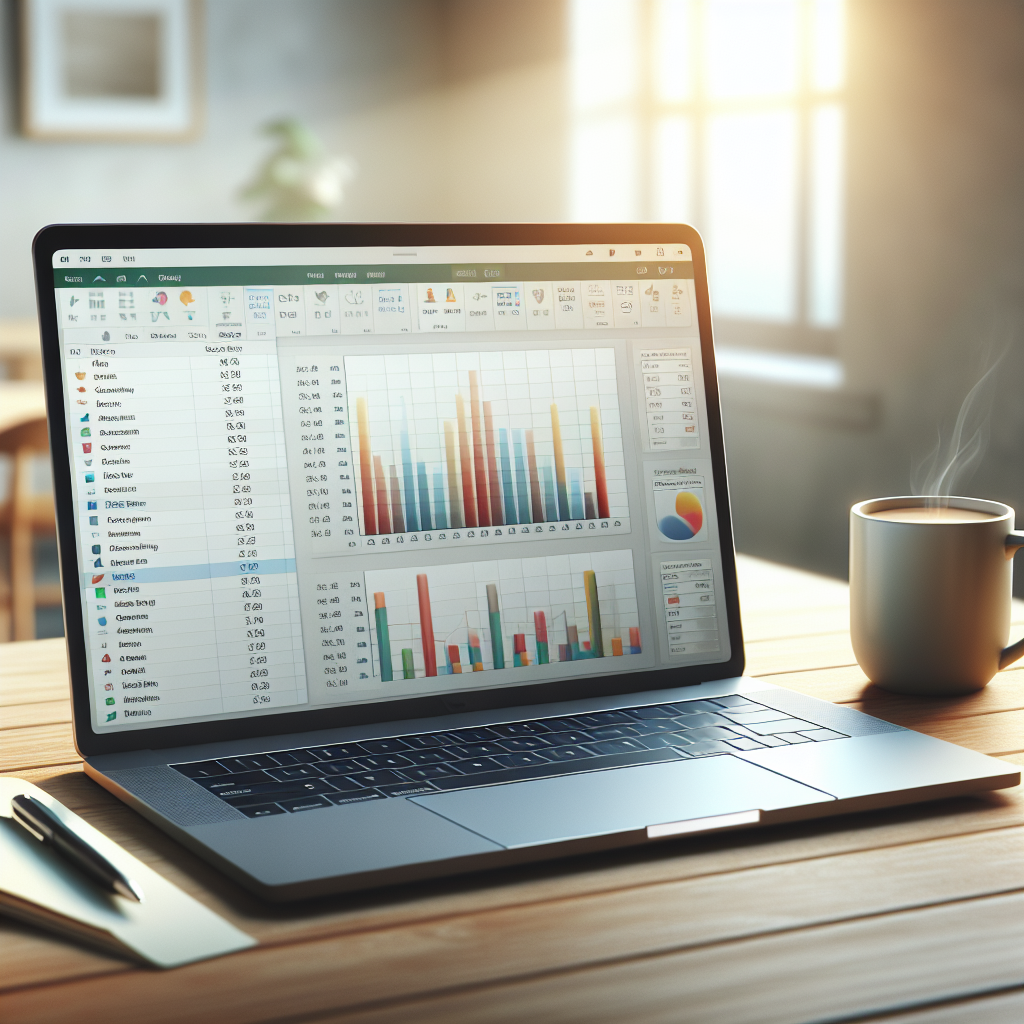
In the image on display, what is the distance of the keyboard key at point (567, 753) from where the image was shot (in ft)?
1.94

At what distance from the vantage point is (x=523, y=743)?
62 centimetres

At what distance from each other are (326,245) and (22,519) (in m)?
1.77

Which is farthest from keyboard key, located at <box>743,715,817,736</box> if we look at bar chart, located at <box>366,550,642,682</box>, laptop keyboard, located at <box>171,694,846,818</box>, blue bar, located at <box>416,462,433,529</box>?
blue bar, located at <box>416,462,433,529</box>

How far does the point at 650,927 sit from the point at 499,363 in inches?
14.7

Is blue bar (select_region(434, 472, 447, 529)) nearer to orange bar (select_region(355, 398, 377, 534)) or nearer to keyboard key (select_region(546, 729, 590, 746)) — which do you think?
orange bar (select_region(355, 398, 377, 534))

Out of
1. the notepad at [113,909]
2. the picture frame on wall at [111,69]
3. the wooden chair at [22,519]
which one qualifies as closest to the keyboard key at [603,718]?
the notepad at [113,909]

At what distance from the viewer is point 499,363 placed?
0.73m

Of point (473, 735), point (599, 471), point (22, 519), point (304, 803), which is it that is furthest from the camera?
point (22, 519)

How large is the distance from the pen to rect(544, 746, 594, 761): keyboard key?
0.21m

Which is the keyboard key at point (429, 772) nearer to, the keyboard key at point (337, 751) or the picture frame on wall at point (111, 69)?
the keyboard key at point (337, 751)

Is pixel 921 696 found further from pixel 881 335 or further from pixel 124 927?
pixel 881 335

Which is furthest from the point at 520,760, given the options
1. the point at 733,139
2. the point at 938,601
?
the point at 733,139

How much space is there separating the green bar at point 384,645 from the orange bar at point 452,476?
2.6 inches

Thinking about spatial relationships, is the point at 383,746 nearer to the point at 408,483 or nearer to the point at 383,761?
the point at 383,761
